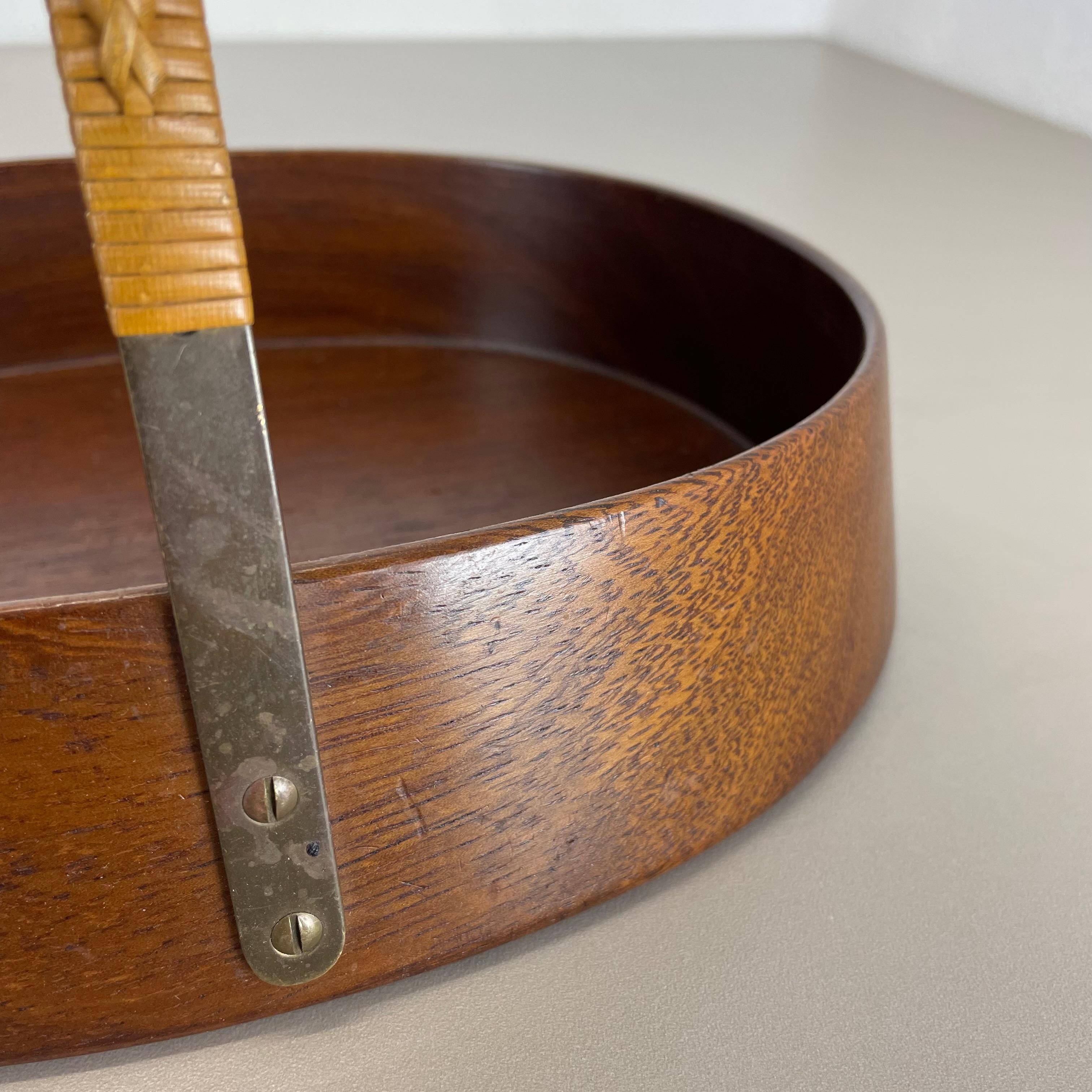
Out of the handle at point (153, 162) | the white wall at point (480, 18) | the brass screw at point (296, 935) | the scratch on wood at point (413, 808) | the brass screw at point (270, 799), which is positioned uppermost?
the handle at point (153, 162)

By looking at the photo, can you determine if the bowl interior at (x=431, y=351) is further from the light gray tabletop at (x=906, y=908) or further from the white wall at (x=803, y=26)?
the white wall at (x=803, y=26)

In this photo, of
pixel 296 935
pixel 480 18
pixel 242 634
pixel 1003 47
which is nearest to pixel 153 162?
pixel 242 634

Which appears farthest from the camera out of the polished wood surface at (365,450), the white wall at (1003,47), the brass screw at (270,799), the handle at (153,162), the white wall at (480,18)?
the white wall at (480,18)

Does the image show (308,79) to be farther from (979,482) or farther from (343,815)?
(343,815)

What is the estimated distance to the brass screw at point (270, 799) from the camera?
1.43 ft

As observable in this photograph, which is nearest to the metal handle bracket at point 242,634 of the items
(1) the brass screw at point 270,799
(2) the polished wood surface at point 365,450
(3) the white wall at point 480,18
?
(1) the brass screw at point 270,799

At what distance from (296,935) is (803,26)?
4.30 metres

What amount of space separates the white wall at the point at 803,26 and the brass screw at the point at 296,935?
2938mm

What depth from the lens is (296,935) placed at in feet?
1.53

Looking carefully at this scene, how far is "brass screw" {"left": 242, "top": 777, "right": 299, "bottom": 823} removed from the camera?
1.43ft

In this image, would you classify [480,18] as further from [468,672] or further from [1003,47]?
[468,672]

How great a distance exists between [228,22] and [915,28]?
1.96 m

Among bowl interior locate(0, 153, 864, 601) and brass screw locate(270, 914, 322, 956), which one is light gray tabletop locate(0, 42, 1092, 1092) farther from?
bowl interior locate(0, 153, 864, 601)

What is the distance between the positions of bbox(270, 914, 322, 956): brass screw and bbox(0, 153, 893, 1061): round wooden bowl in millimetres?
17
